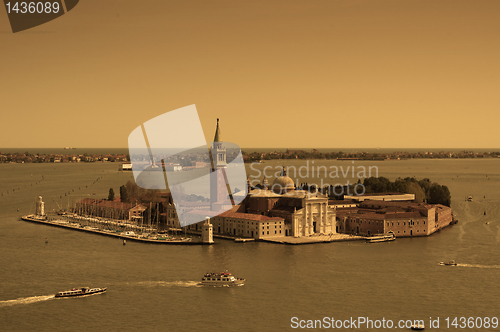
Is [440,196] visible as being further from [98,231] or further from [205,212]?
[98,231]

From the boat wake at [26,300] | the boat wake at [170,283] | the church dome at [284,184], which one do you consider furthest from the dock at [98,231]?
the boat wake at [26,300]

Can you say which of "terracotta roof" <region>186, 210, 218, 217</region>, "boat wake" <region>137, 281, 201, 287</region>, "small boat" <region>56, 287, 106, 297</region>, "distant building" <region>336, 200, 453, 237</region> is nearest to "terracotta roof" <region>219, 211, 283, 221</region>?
"terracotta roof" <region>186, 210, 218, 217</region>

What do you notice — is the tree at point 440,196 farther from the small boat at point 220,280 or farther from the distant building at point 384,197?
the small boat at point 220,280

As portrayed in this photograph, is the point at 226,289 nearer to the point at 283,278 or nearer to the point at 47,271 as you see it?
the point at 283,278

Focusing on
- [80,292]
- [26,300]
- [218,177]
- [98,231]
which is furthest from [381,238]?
[26,300]

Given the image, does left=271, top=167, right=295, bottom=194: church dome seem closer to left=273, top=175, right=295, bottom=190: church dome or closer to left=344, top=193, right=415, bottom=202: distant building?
left=273, top=175, right=295, bottom=190: church dome

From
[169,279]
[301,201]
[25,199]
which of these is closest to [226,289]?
[169,279]
